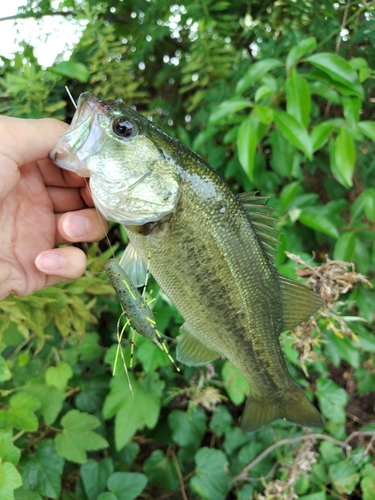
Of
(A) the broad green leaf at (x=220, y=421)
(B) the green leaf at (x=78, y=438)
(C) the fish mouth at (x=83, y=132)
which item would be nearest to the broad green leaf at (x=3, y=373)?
(B) the green leaf at (x=78, y=438)

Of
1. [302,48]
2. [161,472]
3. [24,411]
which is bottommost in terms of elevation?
[161,472]

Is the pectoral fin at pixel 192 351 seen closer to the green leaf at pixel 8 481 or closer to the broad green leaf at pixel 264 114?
the green leaf at pixel 8 481

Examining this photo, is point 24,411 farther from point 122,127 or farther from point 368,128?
point 368,128

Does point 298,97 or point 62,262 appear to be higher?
point 298,97

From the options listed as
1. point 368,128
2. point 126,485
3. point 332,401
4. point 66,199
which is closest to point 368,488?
point 332,401

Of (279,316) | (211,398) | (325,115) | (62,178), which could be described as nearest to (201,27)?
(325,115)

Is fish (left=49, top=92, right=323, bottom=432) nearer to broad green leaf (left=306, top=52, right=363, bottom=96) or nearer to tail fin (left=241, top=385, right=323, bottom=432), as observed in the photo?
tail fin (left=241, top=385, right=323, bottom=432)

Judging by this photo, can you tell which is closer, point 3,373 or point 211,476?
point 3,373
